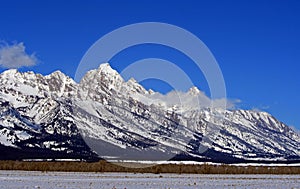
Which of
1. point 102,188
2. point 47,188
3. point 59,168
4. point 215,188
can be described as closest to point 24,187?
point 47,188

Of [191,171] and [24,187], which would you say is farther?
[191,171]

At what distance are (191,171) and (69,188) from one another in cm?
6296

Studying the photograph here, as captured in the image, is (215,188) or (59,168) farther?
(59,168)

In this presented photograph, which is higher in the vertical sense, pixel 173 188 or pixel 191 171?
pixel 191 171

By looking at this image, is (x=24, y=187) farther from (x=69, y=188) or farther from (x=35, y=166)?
(x=35, y=166)

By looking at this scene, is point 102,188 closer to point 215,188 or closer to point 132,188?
point 132,188

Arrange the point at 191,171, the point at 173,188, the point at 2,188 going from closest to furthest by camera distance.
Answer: the point at 2,188, the point at 173,188, the point at 191,171

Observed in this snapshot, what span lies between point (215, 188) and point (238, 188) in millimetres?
1755

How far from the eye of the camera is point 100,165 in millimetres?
105875

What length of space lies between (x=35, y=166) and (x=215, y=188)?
6292cm

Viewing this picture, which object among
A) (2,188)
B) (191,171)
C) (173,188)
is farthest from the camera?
(191,171)

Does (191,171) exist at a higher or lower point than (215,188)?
higher

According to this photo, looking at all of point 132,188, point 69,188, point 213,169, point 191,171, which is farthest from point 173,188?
point 213,169

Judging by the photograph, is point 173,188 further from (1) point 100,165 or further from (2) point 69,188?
(1) point 100,165
